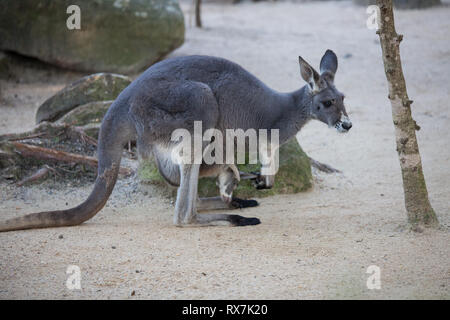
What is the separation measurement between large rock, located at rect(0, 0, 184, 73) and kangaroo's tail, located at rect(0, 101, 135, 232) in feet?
15.6

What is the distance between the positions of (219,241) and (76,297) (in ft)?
3.83

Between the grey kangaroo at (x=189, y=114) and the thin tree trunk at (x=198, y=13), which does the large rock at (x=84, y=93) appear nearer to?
the grey kangaroo at (x=189, y=114)

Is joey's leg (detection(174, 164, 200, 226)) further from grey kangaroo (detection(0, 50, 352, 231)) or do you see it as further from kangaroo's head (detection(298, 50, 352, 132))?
kangaroo's head (detection(298, 50, 352, 132))

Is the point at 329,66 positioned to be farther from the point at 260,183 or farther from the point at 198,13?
the point at 198,13

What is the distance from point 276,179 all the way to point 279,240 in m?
1.22

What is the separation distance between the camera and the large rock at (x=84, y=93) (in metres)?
6.12

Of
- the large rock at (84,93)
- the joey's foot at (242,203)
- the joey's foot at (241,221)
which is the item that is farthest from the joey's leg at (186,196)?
the large rock at (84,93)

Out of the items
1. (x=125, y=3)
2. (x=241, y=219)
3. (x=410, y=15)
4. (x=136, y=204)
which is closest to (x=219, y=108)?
(x=241, y=219)

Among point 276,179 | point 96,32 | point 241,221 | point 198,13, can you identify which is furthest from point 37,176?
point 198,13

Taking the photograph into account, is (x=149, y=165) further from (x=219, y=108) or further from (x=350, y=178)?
(x=350, y=178)

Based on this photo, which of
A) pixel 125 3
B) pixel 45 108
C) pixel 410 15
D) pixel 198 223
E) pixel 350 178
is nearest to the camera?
pixel 198 223

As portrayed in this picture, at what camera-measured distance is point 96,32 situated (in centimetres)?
861

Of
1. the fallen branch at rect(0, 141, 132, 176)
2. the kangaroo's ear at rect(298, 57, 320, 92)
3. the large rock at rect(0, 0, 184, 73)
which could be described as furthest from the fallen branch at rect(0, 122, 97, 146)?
the large rock at rect(0, 0, 184, 73)

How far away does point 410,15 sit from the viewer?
41.2ft
